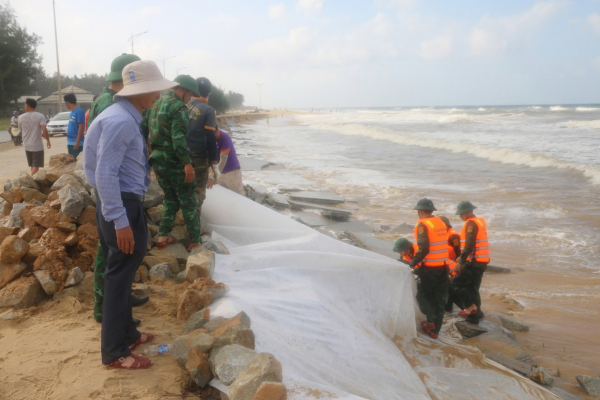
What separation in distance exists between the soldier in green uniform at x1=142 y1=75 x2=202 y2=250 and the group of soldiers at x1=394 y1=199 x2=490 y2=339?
6.92ft

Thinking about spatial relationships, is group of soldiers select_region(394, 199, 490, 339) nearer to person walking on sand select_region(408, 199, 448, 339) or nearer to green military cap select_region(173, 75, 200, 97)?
person walking on sand select_region(408, 199, 448, 339)

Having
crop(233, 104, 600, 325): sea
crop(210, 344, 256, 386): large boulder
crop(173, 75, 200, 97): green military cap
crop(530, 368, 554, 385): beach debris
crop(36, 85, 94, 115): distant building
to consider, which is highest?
crop(36, 85, 94, 115): distant building

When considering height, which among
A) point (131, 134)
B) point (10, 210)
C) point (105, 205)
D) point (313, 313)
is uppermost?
point (131, 134)

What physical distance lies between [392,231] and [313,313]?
16.2 feet

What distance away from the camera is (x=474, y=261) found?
477cm

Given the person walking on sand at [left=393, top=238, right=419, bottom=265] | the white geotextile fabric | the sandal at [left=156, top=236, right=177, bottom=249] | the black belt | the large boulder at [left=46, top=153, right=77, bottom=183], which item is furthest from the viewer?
the large boulder at [left=46, top=153, right=77, bottom=183]

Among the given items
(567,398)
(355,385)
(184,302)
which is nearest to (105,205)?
(184,302)

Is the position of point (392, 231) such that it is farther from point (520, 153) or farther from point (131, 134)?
point (520, 153)

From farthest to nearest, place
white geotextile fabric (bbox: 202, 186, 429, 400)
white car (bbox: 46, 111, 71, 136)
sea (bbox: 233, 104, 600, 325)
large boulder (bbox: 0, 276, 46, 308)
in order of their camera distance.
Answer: white car (bbox: 46, 111, 71, 136) < sea (bbox: 233, 104, 600, 325) < large boulder (bbox: 0, 276, 46, 308) < white geotextile fabric (bbox: 202, 186, 429, 400)

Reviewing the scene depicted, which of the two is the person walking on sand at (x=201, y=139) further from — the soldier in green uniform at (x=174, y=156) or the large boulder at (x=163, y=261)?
the large boulder at (x=163, y=261)

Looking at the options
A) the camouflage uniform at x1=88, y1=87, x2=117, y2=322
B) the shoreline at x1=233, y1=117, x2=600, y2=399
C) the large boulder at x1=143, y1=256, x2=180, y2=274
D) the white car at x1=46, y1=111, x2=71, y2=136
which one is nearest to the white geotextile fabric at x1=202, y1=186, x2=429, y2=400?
the large boulder at x1=143, y1=256, x2=180, y2=274

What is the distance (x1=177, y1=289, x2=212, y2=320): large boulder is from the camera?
3.00 meters

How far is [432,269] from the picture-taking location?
14.0 feet

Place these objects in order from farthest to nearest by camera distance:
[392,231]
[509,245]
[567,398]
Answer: [392,231], [509,245], [567,398]
